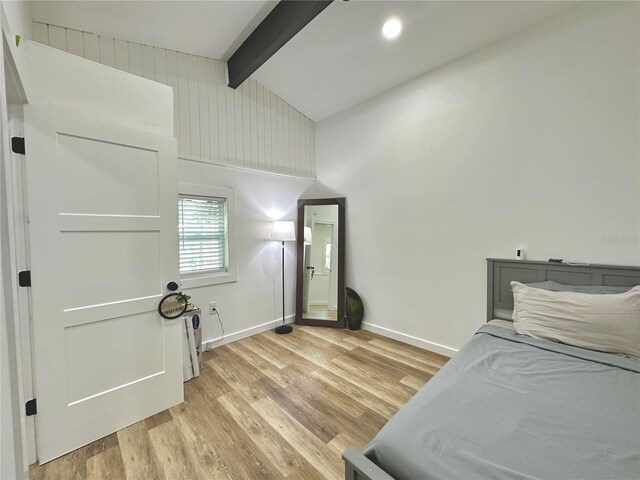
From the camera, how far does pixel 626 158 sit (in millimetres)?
1924

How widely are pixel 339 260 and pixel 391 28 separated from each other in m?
2.68

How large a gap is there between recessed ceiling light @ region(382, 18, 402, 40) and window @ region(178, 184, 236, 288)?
234 cm

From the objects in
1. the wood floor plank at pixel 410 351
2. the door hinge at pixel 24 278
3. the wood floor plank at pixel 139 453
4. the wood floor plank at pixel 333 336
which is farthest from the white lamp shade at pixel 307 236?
the door hinge at pixel 24 278

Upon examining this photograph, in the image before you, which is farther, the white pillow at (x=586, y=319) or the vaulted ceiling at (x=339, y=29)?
the vaulted ceiling at (x=339, y=29)

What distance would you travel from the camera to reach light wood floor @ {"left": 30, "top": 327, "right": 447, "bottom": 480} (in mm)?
1579

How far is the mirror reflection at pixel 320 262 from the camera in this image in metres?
3.85

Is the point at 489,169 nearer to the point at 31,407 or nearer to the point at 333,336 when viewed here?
the point at 333,336

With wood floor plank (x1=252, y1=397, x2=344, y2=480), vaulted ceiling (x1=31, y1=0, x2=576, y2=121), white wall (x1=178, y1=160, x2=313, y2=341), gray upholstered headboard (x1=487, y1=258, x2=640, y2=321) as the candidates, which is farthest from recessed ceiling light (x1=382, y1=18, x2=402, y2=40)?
wood floor plank (x1=252, y1=397, x2=344, y2=480)

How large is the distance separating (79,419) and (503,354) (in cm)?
280

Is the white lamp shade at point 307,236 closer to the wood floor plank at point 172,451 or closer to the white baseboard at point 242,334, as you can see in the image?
the white baseboard at point 242,334

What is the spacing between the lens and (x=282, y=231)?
11.5 feet

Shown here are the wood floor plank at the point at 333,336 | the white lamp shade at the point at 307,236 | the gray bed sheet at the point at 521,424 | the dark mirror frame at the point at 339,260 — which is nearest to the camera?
the gray bed sheet at the point at 521,424

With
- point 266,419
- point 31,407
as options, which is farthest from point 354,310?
point 31,407

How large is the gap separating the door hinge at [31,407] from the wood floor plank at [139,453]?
0.53 meters
